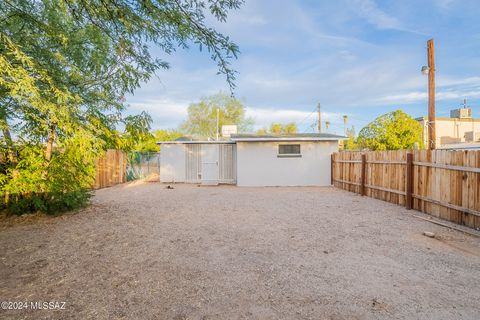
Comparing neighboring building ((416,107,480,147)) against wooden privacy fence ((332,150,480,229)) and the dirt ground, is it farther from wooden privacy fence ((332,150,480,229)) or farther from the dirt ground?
the dirt ground

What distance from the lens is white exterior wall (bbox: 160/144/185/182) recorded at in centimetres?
1631

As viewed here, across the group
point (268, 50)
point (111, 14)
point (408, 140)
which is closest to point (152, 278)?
point (111, 14)

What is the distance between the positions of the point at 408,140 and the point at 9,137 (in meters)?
21.6

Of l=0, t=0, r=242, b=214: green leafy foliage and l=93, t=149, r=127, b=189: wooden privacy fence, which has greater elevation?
l=0, t=0, r=242, b=214: green leafy foliage

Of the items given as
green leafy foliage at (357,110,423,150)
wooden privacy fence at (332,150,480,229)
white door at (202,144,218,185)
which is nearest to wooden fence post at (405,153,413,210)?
wooden privacy fence at (332,150,480,229)

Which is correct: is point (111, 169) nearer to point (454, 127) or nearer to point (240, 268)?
point (240, 268)

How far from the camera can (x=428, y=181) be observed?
695 centimetres

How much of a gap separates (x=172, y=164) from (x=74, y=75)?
37.4ft

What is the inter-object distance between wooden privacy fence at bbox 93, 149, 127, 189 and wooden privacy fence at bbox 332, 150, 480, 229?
11598 mm

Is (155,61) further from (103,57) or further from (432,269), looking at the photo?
(432,269)

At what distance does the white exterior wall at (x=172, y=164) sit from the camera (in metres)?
16.3

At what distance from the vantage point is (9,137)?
6.01 metres

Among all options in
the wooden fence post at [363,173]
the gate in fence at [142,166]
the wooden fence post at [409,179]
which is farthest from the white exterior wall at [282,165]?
the gate in fence at [142,166]

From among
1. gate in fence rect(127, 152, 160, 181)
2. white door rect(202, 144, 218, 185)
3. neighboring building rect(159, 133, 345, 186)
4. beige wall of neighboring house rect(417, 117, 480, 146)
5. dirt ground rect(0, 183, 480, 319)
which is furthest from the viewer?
beige wall of neighboring house rect(417, 117, 480, 146)
